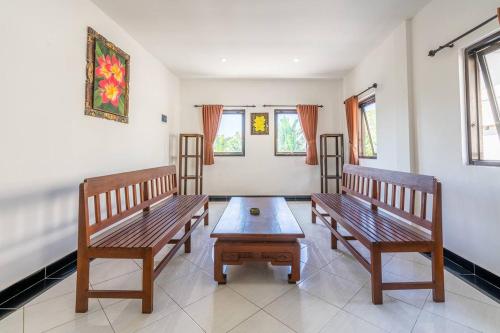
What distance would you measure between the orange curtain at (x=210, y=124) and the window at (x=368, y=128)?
272cm

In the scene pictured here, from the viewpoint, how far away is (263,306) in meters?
1.39

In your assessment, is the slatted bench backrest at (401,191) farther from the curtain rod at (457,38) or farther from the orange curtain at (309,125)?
the orange curtain at (309,125)

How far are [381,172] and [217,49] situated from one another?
278 centimetres

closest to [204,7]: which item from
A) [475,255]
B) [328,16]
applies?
[328,16]

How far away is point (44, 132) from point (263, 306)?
211cm

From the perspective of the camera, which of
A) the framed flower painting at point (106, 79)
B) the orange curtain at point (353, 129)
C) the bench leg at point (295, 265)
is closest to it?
the bench leg at point (295, 265)

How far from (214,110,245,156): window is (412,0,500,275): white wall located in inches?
119

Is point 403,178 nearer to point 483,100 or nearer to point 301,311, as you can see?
point 483,100

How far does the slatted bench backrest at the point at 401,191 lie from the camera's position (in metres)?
1.46

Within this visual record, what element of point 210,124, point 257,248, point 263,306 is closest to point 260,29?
point 210,124

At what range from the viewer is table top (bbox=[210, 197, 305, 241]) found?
1613 millimetres

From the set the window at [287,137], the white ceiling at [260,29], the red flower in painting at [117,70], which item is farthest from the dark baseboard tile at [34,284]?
the window at [287,137]

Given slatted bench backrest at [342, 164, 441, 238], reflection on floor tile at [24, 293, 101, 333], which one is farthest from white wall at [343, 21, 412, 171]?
reflection on floor tile at [24, 293, 101, 333]

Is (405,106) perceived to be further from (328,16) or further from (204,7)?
(204,7)
